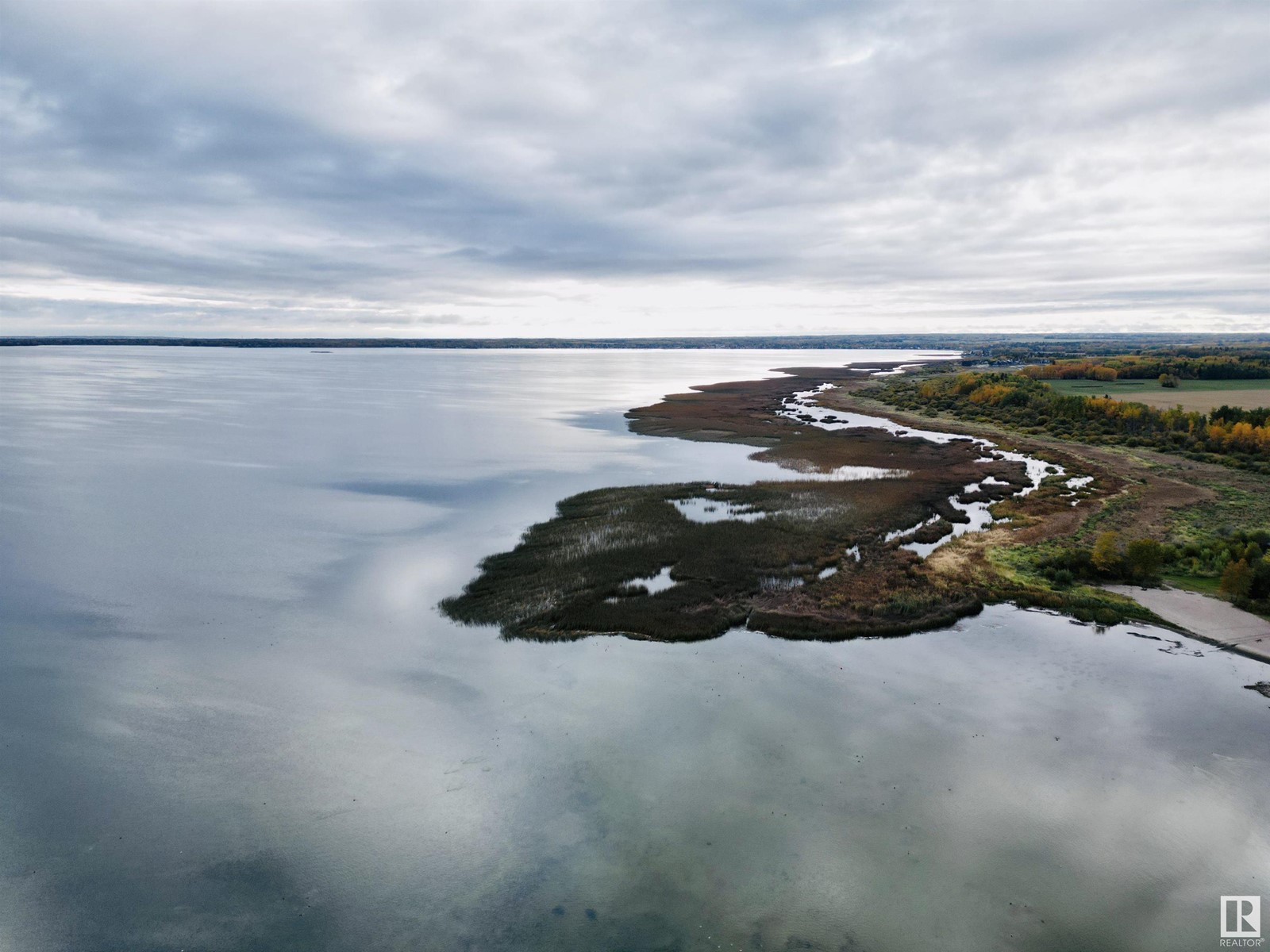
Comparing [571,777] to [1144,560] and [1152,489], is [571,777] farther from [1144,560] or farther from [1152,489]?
[1152,489]

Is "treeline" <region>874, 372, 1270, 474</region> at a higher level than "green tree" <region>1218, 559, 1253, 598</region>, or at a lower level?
higher

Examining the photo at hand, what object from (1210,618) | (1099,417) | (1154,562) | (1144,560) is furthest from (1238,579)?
(1099,417)

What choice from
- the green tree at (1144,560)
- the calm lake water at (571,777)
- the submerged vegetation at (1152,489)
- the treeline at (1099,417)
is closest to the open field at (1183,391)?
the treeline at (1099,417)

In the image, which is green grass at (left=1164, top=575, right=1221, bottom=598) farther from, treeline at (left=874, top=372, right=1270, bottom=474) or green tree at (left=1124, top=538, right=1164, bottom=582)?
treeline at (left=874, top=372, right=1270, bottom=474)

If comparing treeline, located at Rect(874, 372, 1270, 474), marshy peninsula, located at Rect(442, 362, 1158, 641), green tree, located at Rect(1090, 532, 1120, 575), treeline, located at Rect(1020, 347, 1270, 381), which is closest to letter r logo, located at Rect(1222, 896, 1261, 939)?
marshy peninsula, located at Rect(442, 362, 1158, 641)

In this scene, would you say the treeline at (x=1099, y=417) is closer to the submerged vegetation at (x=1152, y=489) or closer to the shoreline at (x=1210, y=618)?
the submerged vegetation at (x=1152, y=489)

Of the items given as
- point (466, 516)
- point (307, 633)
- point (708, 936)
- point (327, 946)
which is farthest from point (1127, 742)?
point (466, 516)

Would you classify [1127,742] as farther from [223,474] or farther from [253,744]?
[223,474]
